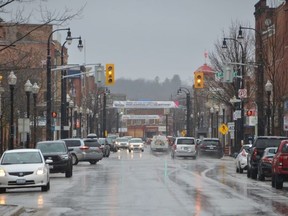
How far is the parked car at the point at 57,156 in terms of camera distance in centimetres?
3786

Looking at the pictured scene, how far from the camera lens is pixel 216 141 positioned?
73.6m

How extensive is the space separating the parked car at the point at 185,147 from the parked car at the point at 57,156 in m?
30.4

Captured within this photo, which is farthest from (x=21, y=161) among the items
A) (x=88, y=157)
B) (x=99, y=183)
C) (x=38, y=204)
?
(x=88, y=157)

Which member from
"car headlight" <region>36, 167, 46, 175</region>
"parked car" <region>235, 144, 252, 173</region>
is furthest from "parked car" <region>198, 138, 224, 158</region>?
"car headlight" <region>36, 167, 46, 175</region>

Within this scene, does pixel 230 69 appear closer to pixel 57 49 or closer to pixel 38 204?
pixel 38 204

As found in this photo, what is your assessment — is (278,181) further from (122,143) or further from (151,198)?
(122,143)

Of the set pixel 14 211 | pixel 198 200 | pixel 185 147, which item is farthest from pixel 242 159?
pixel 14 211

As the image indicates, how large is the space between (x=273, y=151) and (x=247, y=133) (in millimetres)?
61771

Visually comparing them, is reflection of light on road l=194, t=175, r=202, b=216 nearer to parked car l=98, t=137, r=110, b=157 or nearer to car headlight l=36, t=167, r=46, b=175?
car headlight l=36, t=167, r=46, b=175

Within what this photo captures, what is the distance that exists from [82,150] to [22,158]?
959 inches

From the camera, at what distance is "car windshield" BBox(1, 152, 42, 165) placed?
29375 millimetres

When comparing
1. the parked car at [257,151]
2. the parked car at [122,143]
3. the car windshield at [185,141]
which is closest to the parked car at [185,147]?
the car windshield at [185,141]

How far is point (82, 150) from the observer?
54000 millimetres

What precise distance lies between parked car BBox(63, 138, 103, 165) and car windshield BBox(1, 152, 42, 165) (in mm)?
22523
